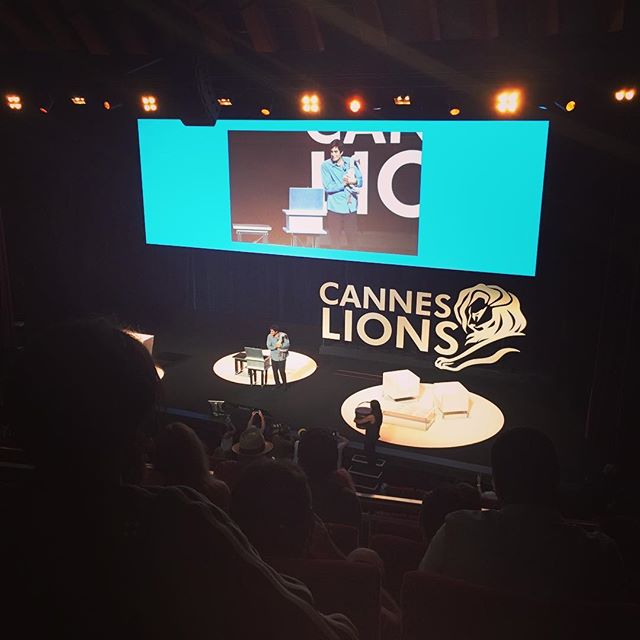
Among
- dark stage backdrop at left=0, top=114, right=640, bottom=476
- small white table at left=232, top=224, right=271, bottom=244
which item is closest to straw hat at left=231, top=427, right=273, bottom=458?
dark stage backdrop at left=0, top=114, right=640, bottom=476

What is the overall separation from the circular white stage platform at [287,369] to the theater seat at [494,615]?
4.06 metres

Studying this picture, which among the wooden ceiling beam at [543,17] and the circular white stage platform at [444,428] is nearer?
the circular white stage platform at [444,428]

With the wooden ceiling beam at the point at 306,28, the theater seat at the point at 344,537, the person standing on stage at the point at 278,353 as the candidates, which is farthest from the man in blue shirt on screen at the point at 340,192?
the theater seat at the point at 344,537

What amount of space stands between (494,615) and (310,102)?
15.8 ft

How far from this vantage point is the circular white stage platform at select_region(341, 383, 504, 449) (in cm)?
466

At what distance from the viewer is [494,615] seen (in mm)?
1762

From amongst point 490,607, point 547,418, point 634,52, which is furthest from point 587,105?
point 490,607

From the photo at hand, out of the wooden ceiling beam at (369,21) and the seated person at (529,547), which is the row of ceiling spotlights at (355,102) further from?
the seated person at (529,547)

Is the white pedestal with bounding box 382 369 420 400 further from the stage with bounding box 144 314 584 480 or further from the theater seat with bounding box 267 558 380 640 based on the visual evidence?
the theater seat with bounding box 267 558 380 640

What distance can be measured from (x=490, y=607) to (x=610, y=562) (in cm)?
54

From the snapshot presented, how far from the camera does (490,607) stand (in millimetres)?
1769

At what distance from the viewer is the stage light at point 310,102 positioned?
567 cm

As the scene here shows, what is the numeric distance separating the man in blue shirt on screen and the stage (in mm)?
1250

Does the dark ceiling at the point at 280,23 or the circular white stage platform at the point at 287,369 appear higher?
the dark ceiling at the point at 280,23
